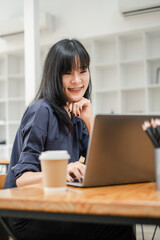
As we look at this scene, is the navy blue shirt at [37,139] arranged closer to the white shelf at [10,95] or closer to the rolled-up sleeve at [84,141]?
the rolled-up sleeve at [84,141]

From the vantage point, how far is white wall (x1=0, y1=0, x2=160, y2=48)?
5836 mm

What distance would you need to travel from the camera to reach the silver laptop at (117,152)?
0.97 m

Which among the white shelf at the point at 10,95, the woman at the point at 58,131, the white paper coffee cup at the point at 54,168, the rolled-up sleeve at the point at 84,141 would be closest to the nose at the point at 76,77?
the woman at the point at 58,131

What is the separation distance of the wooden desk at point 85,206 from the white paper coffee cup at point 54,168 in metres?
0.03

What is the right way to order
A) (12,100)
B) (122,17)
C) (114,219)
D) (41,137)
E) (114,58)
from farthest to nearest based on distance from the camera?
(12,100)
(114,58)
(122,17)
(41,137)
(114,219)

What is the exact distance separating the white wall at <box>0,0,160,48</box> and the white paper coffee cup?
17.0ft

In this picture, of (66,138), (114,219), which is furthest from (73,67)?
(114,219)

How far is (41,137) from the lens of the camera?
1374 mm

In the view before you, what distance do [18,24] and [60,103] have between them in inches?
207

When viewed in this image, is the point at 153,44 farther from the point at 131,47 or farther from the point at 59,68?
the point at 59,68

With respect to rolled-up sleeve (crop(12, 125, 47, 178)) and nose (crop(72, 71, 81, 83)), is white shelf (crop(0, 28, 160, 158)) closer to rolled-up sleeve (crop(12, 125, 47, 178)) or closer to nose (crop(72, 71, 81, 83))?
nose (crop(72, 71, 81, 83))

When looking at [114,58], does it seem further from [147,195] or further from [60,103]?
[147,195]

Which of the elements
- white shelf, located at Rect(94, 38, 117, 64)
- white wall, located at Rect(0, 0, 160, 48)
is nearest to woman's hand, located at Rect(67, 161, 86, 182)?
white wall, located at Rect(0, 0, 160, 48)

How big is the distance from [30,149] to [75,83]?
427 mm
